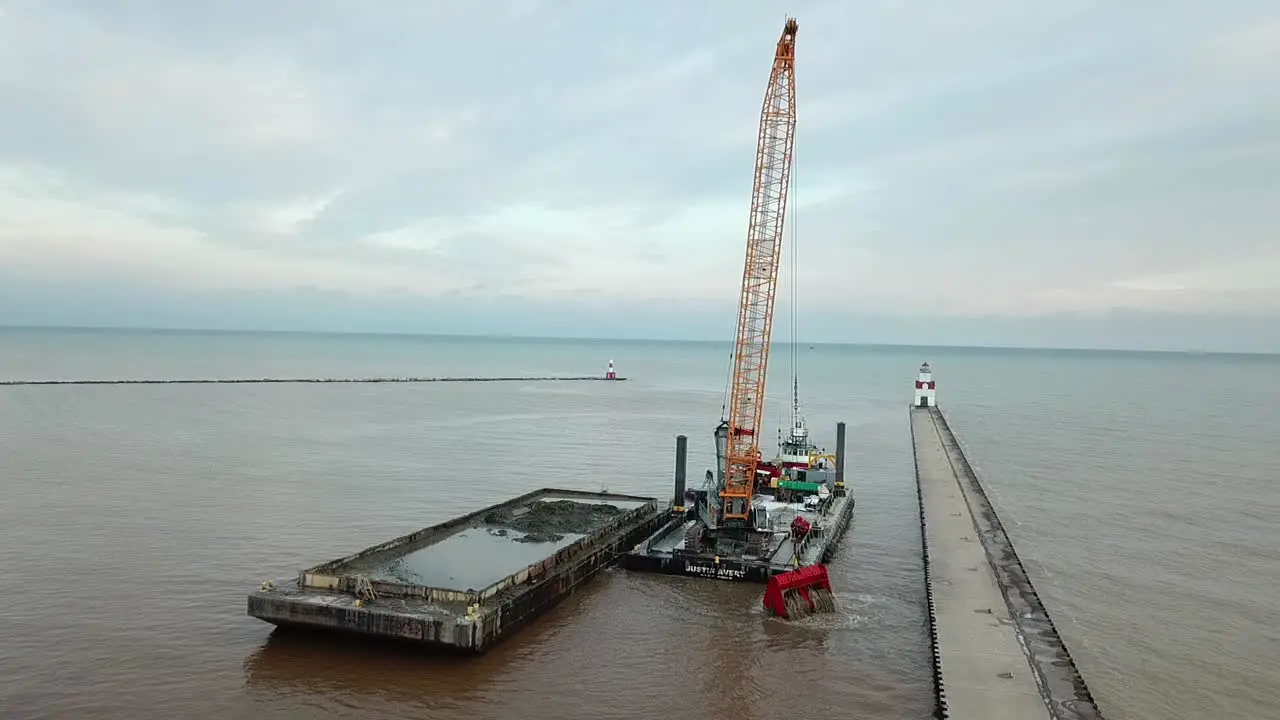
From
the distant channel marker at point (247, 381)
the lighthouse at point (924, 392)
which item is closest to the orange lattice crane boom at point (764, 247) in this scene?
the lighthouse at point (924, 392)

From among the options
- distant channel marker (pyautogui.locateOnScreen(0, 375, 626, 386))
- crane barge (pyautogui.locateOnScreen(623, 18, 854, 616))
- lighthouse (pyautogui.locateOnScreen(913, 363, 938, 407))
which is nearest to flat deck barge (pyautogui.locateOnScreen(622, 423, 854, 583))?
crane barge (pyautogui.locateOnScreen(623, 18, 854, 616))

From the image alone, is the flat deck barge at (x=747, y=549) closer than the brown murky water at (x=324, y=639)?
No

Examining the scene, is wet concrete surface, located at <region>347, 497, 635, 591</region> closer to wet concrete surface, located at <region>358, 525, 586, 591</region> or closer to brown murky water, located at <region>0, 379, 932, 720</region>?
wet concrete surface, located at <region>358, 525, 586, 591</region>

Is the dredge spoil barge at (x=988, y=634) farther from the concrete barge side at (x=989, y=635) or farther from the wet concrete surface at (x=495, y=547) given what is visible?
the wet concrete surface at (x=495, y=547)

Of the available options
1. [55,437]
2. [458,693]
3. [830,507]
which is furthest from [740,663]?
[55,437]

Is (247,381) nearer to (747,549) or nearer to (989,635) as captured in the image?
(747,549)

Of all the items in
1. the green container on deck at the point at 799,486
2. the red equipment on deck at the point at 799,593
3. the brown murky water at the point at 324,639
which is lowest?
the brown murky water at the point at 324,639
